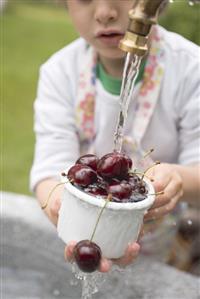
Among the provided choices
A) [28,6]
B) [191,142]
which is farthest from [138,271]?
[28,6]

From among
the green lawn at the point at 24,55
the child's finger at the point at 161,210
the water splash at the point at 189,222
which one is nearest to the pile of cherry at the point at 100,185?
the child's finger at the point at 161,210

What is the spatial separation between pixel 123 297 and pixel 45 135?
0.52m

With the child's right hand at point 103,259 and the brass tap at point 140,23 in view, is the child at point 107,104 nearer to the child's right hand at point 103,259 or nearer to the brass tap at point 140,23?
the child's right hand at point 103,259

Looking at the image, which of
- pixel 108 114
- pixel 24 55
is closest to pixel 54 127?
pixel 108 114

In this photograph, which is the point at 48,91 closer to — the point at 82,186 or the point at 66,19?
the point at 82,186

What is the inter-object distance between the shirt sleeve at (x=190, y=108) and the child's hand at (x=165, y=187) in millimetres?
234

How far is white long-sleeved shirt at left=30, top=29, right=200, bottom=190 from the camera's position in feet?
5.88

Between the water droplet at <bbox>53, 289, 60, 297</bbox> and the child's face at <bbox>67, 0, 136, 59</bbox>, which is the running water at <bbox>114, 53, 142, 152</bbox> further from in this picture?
the water droplet at <bbox>53, 289, 60, 297</bbox>

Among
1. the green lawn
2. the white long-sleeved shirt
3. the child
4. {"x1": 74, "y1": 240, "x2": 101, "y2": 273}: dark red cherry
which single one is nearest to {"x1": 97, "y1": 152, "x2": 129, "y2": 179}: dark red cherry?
{"x1": 74, "y1": 240, "x2": 101, "y2": 273}: dark red cherry

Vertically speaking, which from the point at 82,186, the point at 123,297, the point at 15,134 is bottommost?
the point at 15,134

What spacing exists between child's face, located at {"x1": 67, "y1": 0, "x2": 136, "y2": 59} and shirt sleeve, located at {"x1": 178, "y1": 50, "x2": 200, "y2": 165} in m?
0.20

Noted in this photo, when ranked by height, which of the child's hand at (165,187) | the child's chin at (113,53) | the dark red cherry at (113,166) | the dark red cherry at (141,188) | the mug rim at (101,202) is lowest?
the child's hand at (165,187)

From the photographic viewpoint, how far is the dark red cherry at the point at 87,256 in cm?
111

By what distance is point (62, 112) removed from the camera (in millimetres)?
1877
